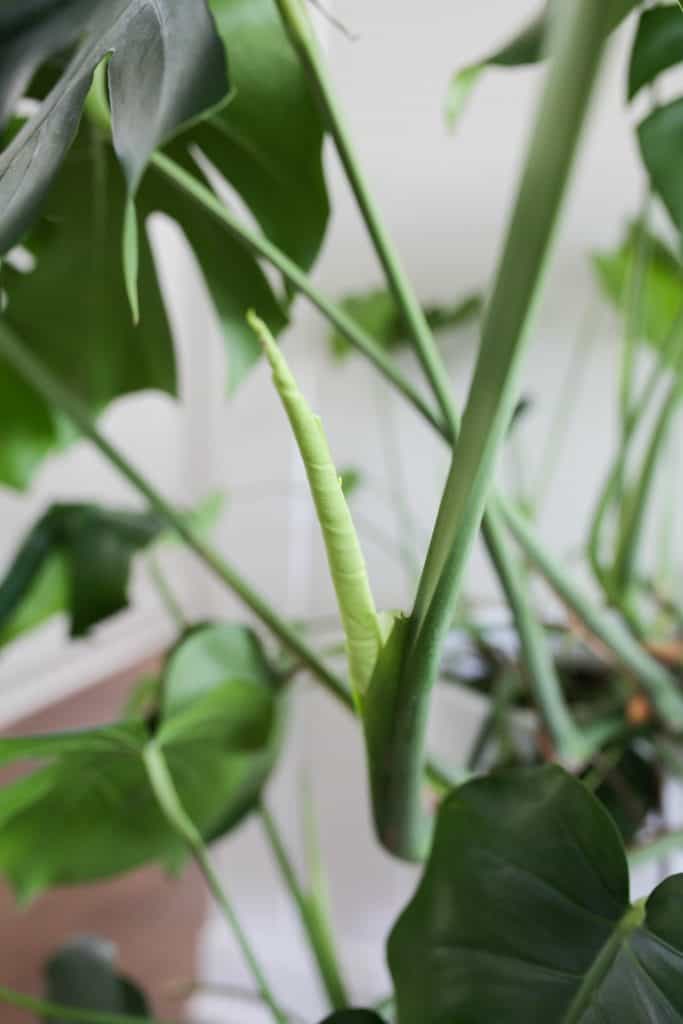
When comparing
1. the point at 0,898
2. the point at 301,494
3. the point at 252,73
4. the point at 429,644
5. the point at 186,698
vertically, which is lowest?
the point at 0,898

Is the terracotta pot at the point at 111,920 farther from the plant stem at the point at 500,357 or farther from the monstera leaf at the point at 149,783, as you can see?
the plant stem at the point at 500,357

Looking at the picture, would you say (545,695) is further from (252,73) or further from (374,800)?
(252,73)

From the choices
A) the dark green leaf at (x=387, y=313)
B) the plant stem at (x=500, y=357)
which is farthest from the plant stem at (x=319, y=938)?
the dark green leaf at (x=387, y=313)

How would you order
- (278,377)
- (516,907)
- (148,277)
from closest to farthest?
(278,377) → (516,907) → (148,277)

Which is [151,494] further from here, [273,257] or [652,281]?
[652,281]

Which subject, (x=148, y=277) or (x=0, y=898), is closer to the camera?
(x=148, y=277)

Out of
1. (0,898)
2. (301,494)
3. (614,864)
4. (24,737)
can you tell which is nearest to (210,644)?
(24,737)
